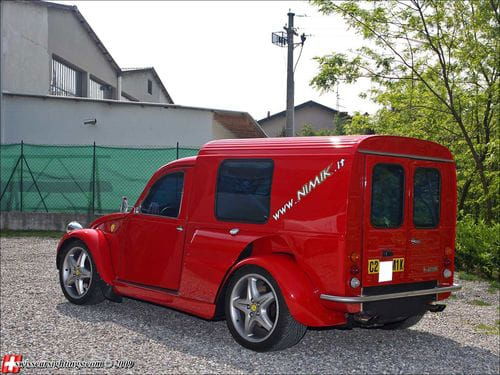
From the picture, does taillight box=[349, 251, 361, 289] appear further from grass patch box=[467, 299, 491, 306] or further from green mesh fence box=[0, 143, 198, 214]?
green mesh fence box=[0, 143, 198, 214]

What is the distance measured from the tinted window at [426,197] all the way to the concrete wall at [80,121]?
14.3 meters

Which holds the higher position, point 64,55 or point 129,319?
point 64,55

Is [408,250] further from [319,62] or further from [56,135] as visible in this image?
[56,135]

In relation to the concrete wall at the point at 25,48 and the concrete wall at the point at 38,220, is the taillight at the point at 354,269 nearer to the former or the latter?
the concrete wall at the point at 38,220

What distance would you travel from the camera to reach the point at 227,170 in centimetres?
597

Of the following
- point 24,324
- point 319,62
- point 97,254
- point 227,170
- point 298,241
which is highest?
point 319,62

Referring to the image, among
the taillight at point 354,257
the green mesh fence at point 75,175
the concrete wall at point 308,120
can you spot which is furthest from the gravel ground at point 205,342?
the concrete wall at point 308,120

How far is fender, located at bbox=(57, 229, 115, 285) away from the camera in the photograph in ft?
22.6

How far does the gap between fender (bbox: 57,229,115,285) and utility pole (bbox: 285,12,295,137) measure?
51.0ft

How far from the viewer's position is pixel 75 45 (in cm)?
2478

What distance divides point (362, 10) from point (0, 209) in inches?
433

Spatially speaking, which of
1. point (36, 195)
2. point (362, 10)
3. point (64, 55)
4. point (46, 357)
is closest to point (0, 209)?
point (36, 195)

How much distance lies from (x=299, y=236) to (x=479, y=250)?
597 centimetres

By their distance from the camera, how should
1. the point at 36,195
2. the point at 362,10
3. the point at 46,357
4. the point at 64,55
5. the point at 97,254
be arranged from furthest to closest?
1. the point at 64,55
2. the point at 36,195
3. the point at 362,10
4. the point at 97,254
5. the point at 46,357
